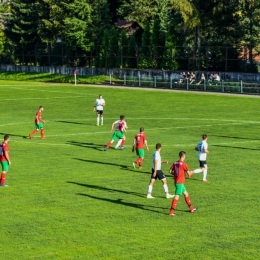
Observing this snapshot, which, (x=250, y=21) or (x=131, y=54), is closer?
(x=250, y=21)

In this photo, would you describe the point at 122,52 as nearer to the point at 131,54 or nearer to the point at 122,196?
the point at 131,54

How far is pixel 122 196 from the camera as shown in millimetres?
24375

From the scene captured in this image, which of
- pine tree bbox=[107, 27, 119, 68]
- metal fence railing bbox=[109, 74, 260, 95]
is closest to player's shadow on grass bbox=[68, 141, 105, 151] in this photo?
metal fence railing bbox=[109, 74, 260, 95]

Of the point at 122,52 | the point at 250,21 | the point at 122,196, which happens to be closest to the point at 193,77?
the point at 250,21

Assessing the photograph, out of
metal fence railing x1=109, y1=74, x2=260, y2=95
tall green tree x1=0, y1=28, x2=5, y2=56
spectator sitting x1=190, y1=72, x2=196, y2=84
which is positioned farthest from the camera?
tall green tree x1=0, y1=28, x2=5, y2=56

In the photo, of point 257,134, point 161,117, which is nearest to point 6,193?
point 257,134

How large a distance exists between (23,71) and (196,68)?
111ft

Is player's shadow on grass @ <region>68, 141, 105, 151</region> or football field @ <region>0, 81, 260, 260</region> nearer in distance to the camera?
football field @ <region>0, 81, 260, 260</region>

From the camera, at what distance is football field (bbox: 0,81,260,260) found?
18.6m

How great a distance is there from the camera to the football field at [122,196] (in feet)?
61.1

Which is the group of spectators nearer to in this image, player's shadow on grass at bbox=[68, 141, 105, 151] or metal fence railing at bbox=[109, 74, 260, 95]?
metal fence railing at bbox=[109, 74, 260, 95]

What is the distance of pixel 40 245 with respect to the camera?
18703 millimetres

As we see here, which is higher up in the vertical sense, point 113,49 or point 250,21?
point 250,21

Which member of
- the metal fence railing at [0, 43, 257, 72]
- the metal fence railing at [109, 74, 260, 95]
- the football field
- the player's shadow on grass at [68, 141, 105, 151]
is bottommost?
the football field
